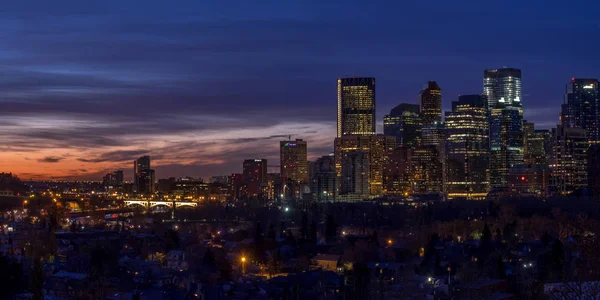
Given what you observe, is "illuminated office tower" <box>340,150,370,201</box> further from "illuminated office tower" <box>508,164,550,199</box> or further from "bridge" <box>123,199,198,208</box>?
"bridge" <box>123,199,198,208</box>

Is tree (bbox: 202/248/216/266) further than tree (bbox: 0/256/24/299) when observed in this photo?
Yes

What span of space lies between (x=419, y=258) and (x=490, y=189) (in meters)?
115

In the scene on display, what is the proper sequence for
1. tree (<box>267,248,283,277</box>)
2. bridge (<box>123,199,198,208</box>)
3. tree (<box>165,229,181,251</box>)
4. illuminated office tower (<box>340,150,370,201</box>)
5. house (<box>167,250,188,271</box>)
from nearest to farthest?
tree (<box>267,248,283,277</box>), house (<box>167,250,188,271</box>), tree (<box>165,229,181,251</box>), bridge (<box>123,199,198,208</box>), illuminated office tower (<box>340,150,370,201</box>)

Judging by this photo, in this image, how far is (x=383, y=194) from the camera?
161625mm

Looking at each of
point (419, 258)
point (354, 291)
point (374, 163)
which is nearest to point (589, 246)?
point (354, 291)

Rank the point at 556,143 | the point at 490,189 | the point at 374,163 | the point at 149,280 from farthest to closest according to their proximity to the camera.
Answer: the point at 374,163 < the point at 490,189 < the point at 556,143 < the point at 149,280

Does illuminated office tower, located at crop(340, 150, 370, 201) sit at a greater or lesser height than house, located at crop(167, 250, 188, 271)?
greater

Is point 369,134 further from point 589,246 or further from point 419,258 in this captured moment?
point 589,246

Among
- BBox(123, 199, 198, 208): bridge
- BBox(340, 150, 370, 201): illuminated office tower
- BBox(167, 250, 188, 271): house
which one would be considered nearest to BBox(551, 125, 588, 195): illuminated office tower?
BBox(340, 150, 370, 201): illuminated office tower

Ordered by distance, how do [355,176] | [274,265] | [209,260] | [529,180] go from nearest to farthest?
[209,260], [274,265], [529,180], [355,176]

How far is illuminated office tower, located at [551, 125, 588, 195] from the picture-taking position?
131 metres

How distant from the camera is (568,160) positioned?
439ft

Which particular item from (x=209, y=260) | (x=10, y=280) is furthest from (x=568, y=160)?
(x=10, y=280)

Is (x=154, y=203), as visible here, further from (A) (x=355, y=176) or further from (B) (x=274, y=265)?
(B) (x=274, y=265)
